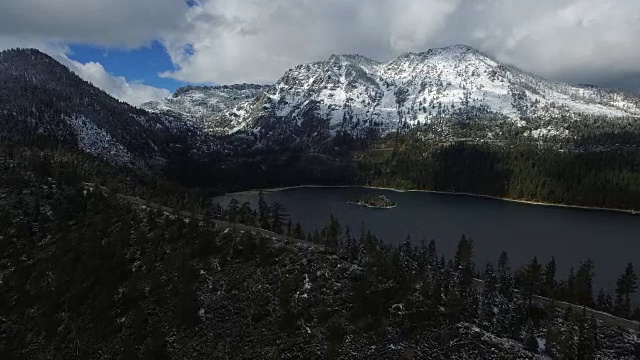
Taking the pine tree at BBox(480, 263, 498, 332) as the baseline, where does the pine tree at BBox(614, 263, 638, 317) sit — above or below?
below

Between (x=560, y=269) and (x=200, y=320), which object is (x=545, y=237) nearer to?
(x=560, y=269)

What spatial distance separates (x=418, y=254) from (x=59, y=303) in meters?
77.4

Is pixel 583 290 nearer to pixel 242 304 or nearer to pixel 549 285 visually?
pixel 549 285

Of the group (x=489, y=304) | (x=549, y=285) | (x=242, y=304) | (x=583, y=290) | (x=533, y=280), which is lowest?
(x=549, y=285)

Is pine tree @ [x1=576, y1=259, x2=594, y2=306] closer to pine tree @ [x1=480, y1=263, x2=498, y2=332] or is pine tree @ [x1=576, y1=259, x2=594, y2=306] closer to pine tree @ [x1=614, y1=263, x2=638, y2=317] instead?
pine tree @ [x1=614, y1=263, x2=638, y2=317]

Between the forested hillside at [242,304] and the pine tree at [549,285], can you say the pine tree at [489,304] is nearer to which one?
the forested hillside at [242,304]

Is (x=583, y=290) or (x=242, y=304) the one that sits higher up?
(x=242, y=304)

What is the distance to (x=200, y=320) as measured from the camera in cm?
7100

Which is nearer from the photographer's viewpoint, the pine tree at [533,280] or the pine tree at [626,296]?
the pine tree at [626,296]

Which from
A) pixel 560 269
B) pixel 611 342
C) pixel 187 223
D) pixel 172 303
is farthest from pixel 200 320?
pixel 560 269

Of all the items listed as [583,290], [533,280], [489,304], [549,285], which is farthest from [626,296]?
[489,304]

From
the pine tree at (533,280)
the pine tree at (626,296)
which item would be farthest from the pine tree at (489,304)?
the pine tree at (626,296)

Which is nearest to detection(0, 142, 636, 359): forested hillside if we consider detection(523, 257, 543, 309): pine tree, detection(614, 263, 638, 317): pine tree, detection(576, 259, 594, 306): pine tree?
detection(523, 257, 543, 309): pine tree

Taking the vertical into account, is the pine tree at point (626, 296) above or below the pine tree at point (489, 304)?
below
